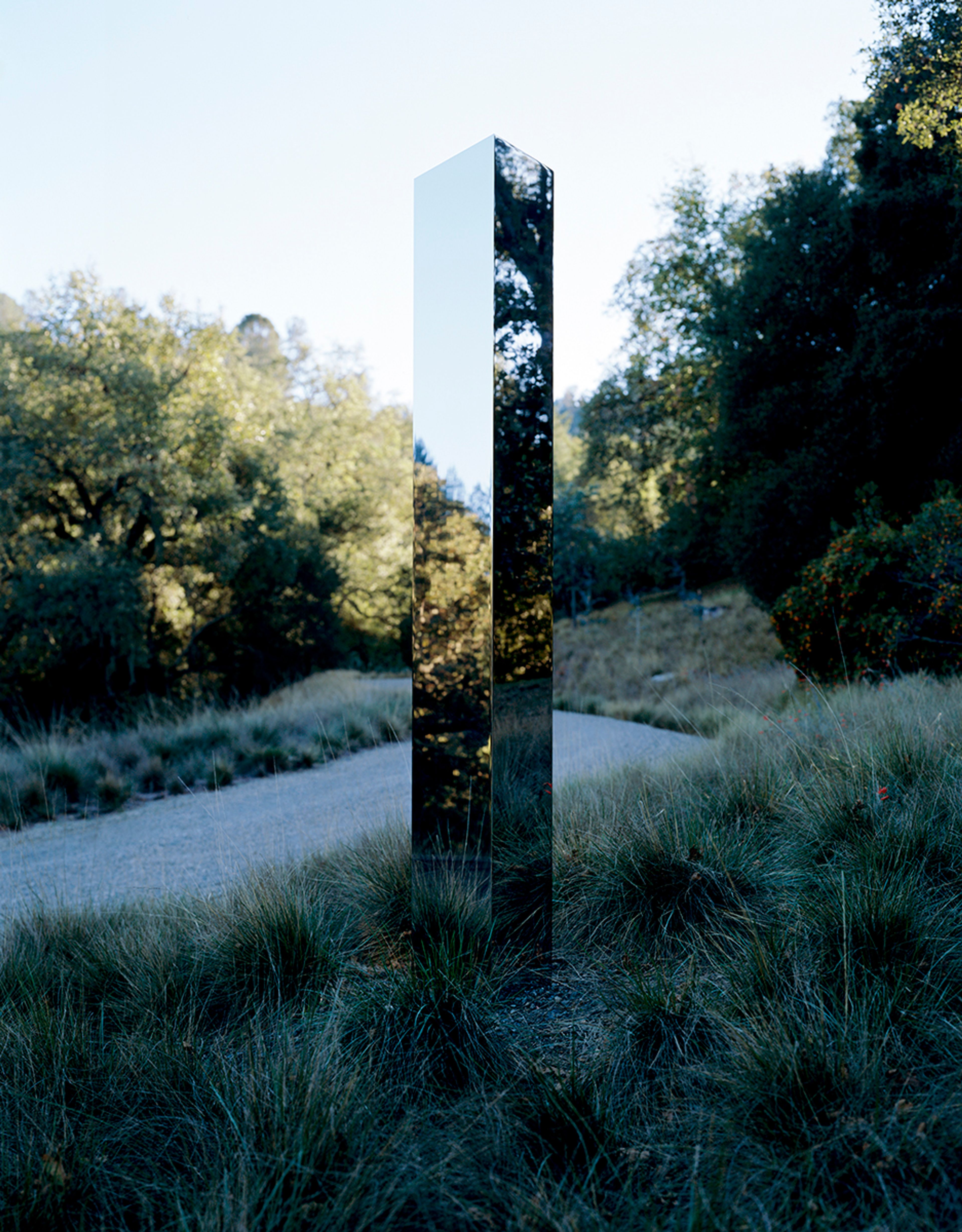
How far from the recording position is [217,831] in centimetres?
405

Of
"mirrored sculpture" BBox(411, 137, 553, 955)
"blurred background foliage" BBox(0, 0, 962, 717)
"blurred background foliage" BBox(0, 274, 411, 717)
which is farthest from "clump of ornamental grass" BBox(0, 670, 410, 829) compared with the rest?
"mirrored sculpture" BBox(411, 137, 553, 955)

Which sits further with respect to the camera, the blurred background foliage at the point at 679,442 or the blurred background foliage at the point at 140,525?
the blurred background foliage at the point at 140,525

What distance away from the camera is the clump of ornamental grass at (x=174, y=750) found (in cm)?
649

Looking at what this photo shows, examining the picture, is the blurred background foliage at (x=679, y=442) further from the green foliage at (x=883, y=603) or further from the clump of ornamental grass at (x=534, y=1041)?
the clump of ornamental grass at (x=534, y=1041)

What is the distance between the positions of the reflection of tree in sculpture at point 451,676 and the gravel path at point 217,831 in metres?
Result: 0.97

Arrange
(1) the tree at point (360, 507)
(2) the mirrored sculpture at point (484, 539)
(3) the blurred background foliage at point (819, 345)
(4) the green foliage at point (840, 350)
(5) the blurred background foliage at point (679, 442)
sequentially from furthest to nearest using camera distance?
(1) the tree at point (360, 507)
(4) the green foliage at point (840, 350)
(5) the blurred background foliage at point (679, 442)
(3) the blurred background foliage at point (819, 345)
(2) the mirrored sculpture at point (484, 539)

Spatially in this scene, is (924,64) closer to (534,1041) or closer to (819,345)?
(819,345)

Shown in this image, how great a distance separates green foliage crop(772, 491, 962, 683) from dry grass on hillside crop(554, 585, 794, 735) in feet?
2.70

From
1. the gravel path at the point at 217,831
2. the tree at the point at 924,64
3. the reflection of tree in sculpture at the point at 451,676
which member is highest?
the tree at the point at 924,64

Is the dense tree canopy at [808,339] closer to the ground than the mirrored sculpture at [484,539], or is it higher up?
higher up

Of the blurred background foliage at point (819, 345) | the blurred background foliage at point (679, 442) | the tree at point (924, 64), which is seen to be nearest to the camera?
the tree at point (924, 64)

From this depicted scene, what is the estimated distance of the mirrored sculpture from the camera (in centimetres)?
247

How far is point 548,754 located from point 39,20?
10447 millimetres

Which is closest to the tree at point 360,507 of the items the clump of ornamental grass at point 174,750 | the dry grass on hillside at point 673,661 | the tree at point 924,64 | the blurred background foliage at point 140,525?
the blurred background foliage at point 140,525
